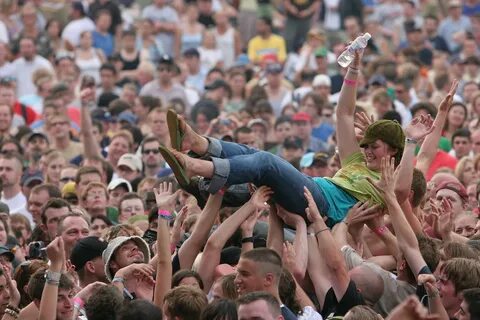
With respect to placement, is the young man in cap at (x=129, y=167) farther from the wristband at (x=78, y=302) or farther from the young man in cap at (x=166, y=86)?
the wristband at (x=78, y=302)

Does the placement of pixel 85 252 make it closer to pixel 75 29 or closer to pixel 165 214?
pixel 165 214

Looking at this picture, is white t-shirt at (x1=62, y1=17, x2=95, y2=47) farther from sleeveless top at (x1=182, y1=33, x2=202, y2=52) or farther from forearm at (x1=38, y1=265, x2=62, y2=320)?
forearm at (x1=38, y1=265, x2=62, y2=320)

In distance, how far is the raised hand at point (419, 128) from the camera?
1164 cm

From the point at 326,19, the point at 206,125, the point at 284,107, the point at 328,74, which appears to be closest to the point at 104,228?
the point at 206,125

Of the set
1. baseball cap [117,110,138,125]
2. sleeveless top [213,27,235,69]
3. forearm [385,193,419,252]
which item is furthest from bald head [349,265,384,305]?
sleeveless top [213,27,235,69]

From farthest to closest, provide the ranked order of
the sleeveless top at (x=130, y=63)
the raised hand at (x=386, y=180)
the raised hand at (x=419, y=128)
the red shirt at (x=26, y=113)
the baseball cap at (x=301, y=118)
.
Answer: the sleeveless top at (x=130, y=63)
the red shirt at (x=26, y=113)
the baseball cap at (x=301, y=118)
the raised hand at (x=419, y=128)
the raised hand at (x=386, y=180)

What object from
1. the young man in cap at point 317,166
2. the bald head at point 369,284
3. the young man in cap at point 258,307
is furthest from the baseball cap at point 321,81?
the young man in cap at point 258,307

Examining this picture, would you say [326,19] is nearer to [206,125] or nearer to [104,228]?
[206,125]

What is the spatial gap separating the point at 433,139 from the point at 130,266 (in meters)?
3.27

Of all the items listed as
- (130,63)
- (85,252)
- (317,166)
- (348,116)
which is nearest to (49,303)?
(85,252)

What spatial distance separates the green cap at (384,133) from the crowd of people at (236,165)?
0.03ft

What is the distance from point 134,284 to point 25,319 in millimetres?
793

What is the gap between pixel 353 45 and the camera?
11.9 metres

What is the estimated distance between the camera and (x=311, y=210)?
1086 centimetres
